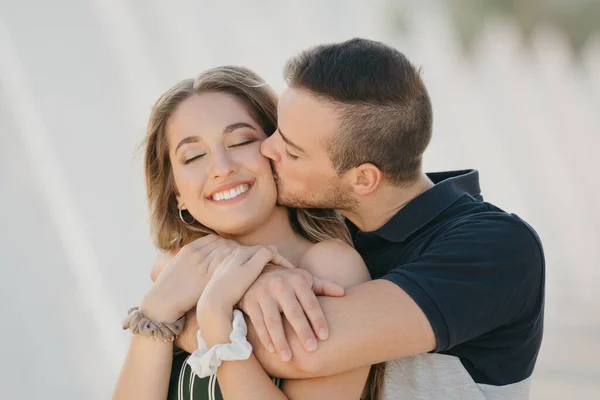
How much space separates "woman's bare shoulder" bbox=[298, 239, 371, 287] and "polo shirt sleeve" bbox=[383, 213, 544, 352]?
4.5 inches

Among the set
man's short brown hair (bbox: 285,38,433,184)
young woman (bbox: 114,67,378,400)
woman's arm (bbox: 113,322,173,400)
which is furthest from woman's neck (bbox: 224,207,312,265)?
woman's arm (bbox: 113,322,173,400)

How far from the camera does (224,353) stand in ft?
5.20

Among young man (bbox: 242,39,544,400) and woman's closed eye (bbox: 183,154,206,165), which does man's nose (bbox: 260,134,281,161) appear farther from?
woman's closed eye (bbox: 183,154,206,165)

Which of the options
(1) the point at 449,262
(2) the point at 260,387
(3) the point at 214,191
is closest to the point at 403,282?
(1) the point at 449,262

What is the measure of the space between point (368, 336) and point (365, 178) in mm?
432

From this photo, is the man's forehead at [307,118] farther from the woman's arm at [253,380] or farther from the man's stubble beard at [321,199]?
the woman's arm at [253,380]

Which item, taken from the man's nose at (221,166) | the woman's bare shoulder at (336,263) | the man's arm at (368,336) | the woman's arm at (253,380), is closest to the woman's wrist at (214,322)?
the woman's arm at (253,380)

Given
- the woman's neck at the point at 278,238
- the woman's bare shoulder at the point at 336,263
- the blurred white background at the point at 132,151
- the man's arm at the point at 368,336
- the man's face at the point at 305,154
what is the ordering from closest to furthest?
the man's arm at the point at 368,336
the woman's bare shoulder at the point at 336,263
the man's face at the point at 305,154
the woman's neck at the point at 278,238
the blurred white background at the point at 132,151

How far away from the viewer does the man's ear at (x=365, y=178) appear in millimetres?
1860

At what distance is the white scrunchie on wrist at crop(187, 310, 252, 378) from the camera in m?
1.59

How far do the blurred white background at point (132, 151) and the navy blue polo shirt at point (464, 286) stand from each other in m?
1.90

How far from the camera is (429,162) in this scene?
259 inches

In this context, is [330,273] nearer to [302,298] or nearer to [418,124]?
[302,298]

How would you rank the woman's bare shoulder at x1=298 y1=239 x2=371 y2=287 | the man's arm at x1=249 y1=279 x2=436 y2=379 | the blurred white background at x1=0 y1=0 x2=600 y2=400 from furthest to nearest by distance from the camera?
the blurred white background at x1=0 y1=0 x2=600 y2=400, the woman's bare shoulder at x1=298 y1=239 x2=371 y2=287, the man's arm at x1=249 y1=279 x2=436 y2=379
